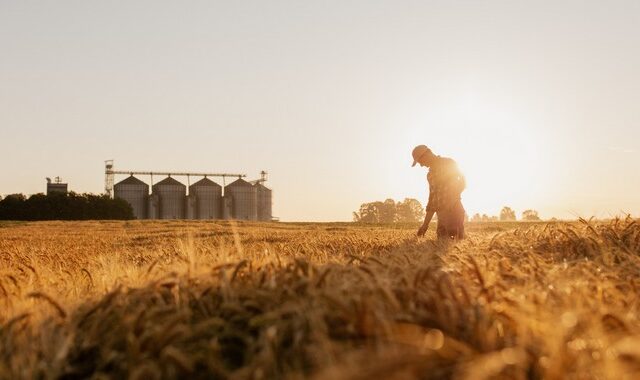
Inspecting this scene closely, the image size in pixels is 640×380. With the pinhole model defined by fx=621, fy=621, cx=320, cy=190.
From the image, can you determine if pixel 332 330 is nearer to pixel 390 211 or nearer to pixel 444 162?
pixel 444 162

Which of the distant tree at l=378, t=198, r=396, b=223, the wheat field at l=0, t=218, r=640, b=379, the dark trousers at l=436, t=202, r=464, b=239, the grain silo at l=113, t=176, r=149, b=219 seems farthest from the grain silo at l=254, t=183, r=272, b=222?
the wheat field at l=0, t=218, r=640, b=379

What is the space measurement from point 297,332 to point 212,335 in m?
0.46

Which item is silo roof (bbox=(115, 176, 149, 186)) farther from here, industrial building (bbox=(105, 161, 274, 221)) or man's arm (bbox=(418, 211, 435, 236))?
man's arm (bbox=(418, 211, 435, 236))

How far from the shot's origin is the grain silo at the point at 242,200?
104375 millimetres

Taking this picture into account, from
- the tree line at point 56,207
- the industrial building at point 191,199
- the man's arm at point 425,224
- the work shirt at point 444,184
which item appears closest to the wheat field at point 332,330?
the man's arm at point 425,224

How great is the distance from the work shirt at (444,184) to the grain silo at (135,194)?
3728 inches

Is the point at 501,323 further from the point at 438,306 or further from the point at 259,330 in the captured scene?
the point at 259,330

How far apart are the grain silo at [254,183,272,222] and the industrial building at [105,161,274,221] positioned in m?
0.17

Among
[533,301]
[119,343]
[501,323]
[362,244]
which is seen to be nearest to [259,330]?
[119,343]

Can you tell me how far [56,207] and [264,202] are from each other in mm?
38140

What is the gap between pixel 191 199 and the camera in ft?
341

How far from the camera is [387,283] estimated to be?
275 cm

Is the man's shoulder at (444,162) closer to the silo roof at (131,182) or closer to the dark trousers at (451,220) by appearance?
the dark trousers at (451,220)

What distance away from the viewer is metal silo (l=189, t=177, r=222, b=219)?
10371 cm
